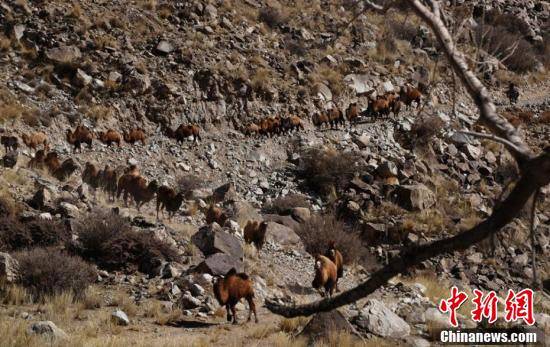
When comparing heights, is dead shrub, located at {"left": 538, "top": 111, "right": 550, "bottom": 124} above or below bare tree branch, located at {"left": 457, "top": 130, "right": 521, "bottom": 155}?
below

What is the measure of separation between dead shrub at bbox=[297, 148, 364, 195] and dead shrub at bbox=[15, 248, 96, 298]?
418 inches

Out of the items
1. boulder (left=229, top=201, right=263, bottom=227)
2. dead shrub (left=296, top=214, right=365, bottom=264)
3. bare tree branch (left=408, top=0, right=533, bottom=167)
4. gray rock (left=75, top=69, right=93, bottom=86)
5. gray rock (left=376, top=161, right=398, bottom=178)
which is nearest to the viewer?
bare tree branch (left=408, top=0, right=533, bottom=167)

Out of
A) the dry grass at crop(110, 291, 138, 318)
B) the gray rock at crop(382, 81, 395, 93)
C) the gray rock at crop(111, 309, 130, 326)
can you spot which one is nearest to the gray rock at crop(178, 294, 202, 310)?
the dry grass at crop(110, 291, 138, 318)

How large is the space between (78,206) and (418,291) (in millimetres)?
7417

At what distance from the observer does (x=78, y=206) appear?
12234mm

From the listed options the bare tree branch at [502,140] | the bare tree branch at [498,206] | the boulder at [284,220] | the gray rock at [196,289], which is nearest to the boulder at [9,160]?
the boulder at [284,220]

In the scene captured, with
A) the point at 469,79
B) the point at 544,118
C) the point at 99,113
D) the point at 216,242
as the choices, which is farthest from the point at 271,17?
the point at 469,79

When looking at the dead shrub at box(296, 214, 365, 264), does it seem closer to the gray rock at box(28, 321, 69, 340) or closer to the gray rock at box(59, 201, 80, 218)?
the gray rock at box(59, 201, 80, 218)

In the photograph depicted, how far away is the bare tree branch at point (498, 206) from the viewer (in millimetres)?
2676

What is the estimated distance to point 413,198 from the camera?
55.4 feet

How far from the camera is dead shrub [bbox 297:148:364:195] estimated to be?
18.1 m

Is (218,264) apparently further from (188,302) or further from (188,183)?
(188,183)

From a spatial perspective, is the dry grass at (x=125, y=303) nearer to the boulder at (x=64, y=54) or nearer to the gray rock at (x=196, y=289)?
the gray rock at (x=196, y=289)

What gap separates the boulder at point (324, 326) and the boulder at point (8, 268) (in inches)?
175
